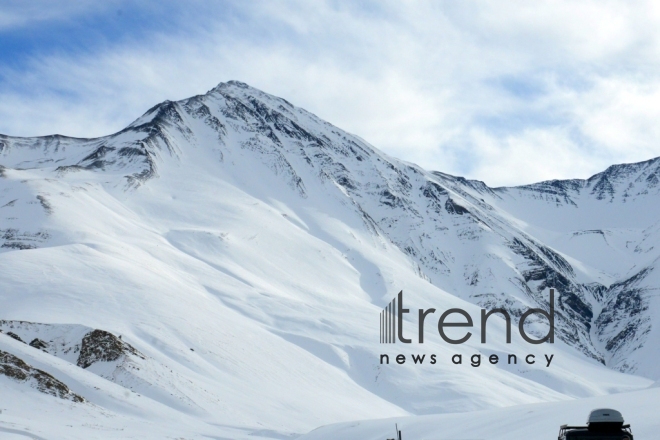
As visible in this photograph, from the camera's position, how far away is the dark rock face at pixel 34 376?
3412cm

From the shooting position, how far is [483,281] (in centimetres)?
16625

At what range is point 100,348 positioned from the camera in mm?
45375

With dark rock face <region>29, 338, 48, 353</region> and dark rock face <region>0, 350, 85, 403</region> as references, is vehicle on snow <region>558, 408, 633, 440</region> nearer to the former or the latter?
dark rock face <region>0, 350, 85, 403</region>

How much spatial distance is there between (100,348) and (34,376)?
10613 mm

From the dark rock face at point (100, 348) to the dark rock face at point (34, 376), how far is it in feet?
29.2

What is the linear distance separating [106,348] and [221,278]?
40.7m

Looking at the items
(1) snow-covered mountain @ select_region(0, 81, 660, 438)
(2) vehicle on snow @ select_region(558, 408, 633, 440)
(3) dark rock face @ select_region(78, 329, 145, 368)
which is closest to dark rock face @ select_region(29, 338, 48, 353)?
(1) snow-covered mountain @ select_region(0, 81, 660, 438)

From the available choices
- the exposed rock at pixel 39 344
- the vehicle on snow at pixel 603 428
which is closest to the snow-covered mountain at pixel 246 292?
the exposed rock at pixel 39 344

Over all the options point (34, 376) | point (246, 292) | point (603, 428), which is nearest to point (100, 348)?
point (34, 376)

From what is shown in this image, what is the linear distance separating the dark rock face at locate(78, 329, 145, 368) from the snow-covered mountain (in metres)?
0.15

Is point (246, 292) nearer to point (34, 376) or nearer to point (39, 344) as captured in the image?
point (39, 344)

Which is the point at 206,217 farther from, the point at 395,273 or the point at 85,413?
the point at 85,413

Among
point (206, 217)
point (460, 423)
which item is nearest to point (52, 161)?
point (206, 217)

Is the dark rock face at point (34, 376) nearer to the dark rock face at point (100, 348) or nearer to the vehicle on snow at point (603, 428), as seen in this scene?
the dark rock face at point (100, 348)
